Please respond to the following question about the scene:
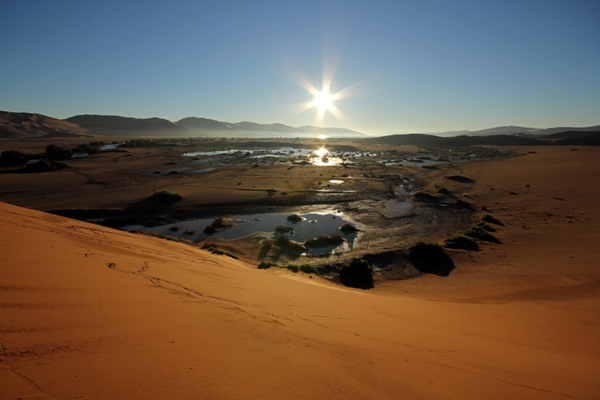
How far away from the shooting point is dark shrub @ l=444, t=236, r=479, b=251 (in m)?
16.6

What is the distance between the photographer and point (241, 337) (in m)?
4.14

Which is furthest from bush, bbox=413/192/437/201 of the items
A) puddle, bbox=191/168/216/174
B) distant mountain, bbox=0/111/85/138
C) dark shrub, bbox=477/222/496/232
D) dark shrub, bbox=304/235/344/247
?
distant mountain, bbox=0/111/85/138

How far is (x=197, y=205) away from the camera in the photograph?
25562mm

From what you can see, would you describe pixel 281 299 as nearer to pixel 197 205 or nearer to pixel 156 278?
pixel 156 278

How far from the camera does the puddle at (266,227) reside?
64.1ft

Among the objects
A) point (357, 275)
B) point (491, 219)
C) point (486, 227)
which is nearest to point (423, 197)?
point (491, 219)

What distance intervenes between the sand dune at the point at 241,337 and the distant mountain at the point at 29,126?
143901 millimetres

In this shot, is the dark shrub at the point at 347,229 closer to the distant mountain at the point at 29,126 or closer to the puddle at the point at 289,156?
the puddle at the point at 289,156

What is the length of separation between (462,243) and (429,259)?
3206 mm

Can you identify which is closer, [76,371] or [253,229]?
[76,371]

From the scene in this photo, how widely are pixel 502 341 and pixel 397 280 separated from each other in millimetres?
8169

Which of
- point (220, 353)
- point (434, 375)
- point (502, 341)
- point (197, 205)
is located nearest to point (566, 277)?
point (502, 341)

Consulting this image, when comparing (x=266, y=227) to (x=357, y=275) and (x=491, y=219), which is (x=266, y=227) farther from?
(x=491, y=219)

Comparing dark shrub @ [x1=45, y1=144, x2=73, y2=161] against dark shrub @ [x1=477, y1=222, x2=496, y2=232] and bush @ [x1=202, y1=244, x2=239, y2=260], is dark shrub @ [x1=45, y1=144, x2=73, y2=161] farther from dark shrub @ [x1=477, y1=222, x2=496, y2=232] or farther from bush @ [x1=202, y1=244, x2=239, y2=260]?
dark shrub @ [x1=477, y1=222, x2=496, y2=232]
